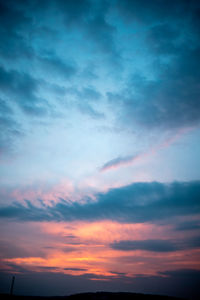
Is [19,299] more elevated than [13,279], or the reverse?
[13,279]

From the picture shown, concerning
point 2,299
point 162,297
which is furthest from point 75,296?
point 162,297

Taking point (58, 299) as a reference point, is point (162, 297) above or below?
above

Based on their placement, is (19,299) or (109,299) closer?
(109,299)

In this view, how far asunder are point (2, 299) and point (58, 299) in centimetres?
1144

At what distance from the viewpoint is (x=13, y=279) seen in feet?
135

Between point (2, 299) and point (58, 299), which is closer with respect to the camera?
point (2, 299)

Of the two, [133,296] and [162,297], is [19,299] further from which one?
[162,297]

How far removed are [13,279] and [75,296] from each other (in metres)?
15.8

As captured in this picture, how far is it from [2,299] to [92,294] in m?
18.6


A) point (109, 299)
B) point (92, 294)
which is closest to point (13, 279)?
point (92, 294)

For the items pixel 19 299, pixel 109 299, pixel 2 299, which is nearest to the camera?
pixel 109 299

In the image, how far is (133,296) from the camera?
35.0 m

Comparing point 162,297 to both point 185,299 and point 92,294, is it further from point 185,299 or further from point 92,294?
point 92,294

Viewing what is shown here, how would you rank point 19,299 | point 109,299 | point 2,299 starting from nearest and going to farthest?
point 109,299, point 2,299, point 19,299
